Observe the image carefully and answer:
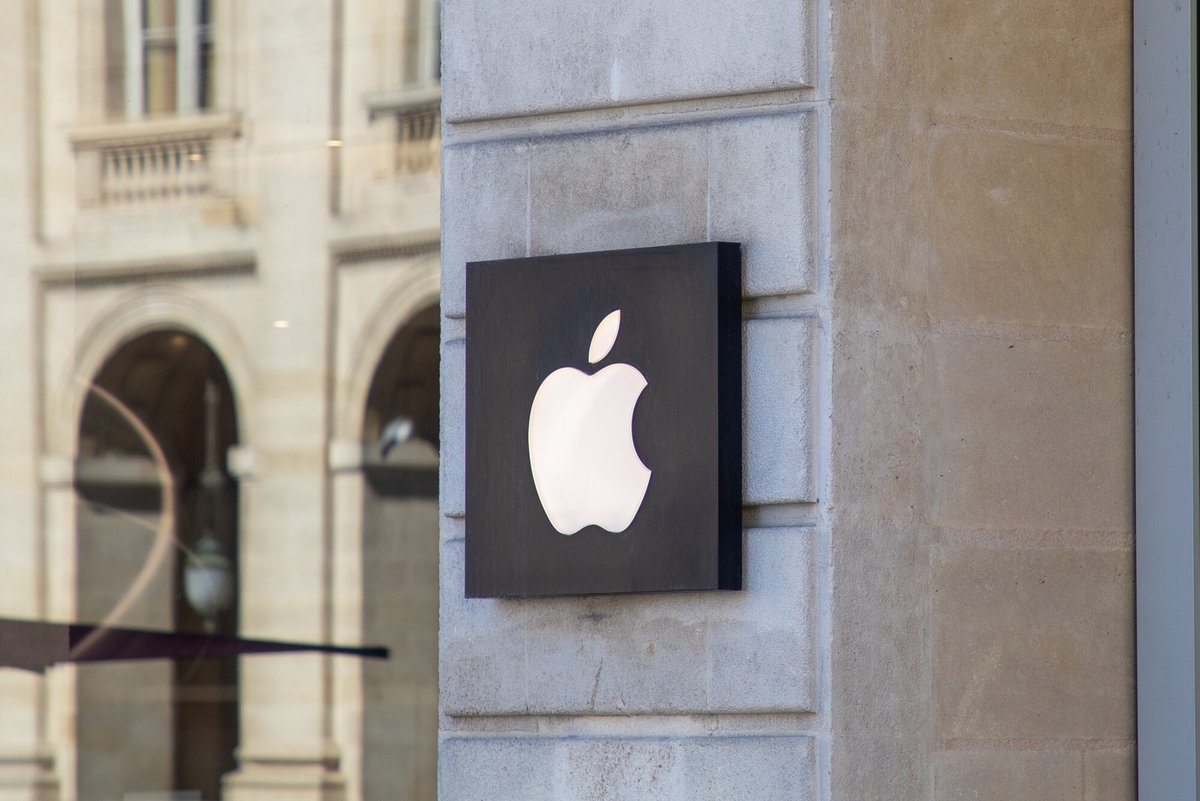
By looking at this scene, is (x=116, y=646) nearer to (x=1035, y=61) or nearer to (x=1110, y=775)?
(x=1110, y=775)

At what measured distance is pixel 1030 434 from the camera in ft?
14.3

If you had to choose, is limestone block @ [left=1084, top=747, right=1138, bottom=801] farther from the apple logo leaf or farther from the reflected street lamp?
the reflected street lamp

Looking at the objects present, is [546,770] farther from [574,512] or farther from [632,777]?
[574,512]

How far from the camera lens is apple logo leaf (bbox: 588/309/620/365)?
4.18m

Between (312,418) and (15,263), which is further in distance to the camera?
(15,263)

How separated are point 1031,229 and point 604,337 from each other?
38.6 inches

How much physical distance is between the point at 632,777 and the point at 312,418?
1086 cm

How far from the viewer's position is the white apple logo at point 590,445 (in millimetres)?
4145

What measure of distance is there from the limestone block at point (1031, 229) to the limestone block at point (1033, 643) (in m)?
0.53

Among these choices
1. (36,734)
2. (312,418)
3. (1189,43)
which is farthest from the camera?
(36,734)

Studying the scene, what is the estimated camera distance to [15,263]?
A: 16609 mm

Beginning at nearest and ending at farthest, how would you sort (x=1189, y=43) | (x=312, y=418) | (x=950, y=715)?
(x=950, y=715), (x=1189, y=43), (x=312, y=418)

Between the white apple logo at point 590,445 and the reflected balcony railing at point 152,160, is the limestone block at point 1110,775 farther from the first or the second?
the reflected balcony railing at point 152,160

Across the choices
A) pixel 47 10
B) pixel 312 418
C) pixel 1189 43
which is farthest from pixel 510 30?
pixel 47 10
